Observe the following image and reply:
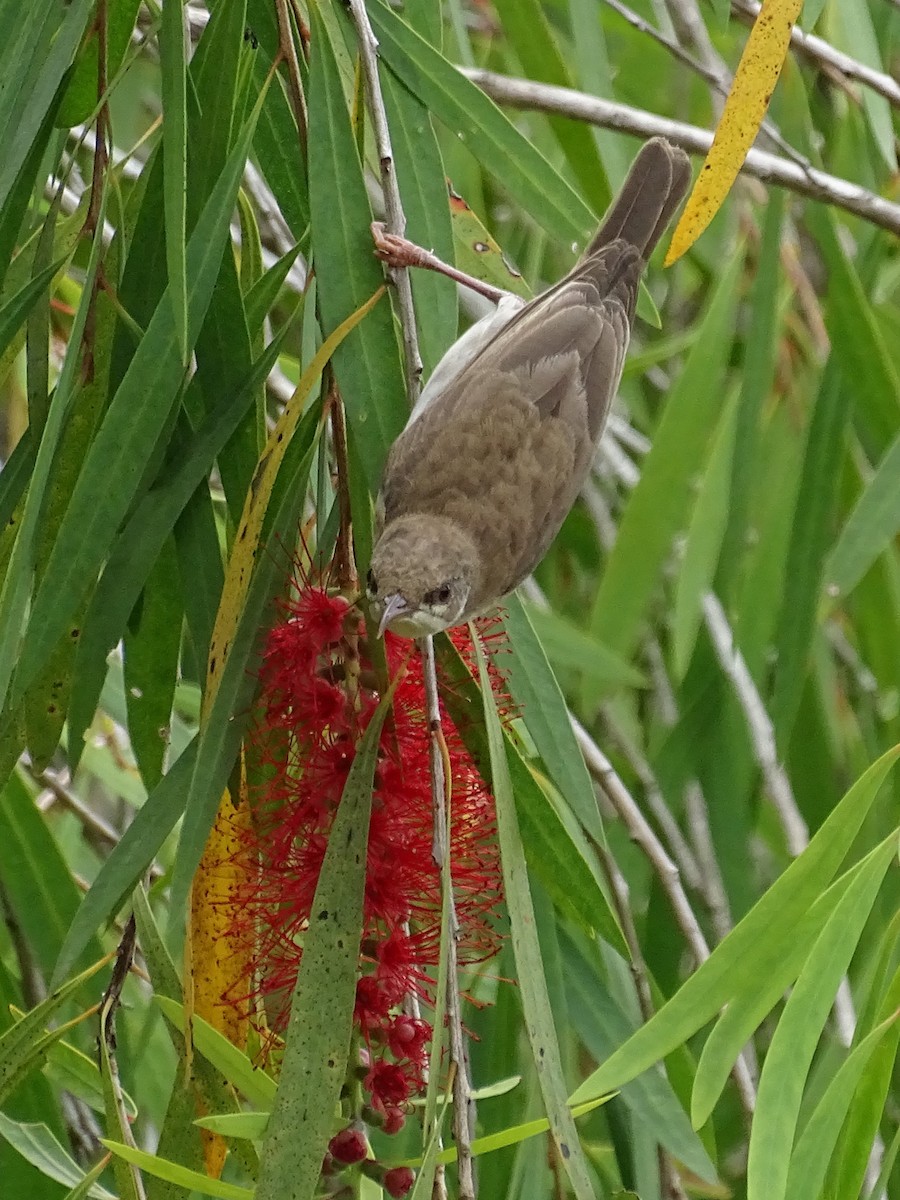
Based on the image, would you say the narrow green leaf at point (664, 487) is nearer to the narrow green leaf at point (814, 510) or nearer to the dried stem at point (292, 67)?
the narrow green leaf at point (814, 510)

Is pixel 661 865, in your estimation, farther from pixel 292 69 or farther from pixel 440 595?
pixel 292 69

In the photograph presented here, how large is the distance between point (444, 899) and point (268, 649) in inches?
14.3

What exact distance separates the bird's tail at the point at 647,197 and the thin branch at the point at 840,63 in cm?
24

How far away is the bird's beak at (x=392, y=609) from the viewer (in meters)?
1.61

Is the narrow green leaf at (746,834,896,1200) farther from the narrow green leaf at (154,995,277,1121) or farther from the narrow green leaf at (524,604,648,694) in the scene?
the narrow green leaf at (524,604,648,694)

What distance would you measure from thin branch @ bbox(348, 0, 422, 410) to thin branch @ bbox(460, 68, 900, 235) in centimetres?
64

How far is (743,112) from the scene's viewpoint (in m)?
1.55

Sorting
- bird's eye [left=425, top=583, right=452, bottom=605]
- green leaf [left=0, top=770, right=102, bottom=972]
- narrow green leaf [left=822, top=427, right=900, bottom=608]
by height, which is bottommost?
green leaf [left=0, top=770, right=102, bottom=972]

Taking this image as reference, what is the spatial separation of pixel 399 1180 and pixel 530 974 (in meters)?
0.21

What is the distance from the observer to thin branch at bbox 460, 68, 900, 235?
2275mm

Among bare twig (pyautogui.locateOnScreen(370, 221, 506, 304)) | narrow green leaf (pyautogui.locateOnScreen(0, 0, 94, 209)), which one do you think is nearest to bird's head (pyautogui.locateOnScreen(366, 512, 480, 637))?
bare twig (pyautogui.locateOnScreen(370, 221, 506, 304))

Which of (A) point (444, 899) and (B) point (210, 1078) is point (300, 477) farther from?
(B) point (210, 1078)

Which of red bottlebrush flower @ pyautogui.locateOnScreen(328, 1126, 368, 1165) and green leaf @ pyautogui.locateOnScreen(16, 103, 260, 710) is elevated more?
green leaf @ pyautogui.locateOnScreen(16, 103, 260, 710)

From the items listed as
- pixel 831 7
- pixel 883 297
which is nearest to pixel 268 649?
pixel 831 7
